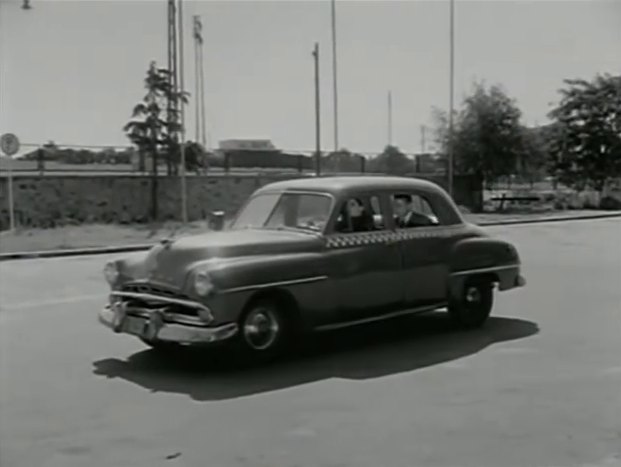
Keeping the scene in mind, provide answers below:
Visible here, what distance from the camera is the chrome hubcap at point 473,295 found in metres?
7.99

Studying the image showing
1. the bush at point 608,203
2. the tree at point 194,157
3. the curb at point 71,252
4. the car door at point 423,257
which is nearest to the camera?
the car door at point 423,257

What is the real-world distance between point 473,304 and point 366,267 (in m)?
1.51

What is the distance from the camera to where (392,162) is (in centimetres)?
3800

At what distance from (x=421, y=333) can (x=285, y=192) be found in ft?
5.53

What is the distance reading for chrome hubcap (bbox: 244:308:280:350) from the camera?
249 inches

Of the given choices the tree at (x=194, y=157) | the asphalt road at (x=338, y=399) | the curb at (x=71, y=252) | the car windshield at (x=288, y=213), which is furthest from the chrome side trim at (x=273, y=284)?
the tree at (x=194, y=157)

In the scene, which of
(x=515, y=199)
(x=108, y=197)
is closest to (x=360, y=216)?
(x=108, y=197)

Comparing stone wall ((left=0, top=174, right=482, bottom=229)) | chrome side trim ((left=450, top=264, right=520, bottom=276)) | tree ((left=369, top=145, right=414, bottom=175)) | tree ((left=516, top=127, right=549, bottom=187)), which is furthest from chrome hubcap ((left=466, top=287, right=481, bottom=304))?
tree ((left=516, top=127, right=549, bottom=187))

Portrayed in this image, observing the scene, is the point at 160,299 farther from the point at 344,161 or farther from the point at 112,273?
the point at 344,161

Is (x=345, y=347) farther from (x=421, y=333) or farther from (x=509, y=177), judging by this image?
(x=509, y=177)

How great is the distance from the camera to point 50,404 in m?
5.46

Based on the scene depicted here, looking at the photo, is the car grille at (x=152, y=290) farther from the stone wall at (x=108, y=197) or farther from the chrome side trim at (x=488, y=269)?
the stone wall at (x=108, y=197)

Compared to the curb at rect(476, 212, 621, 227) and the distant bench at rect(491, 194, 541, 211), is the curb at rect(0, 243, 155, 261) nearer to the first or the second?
the curb at rect(476, 212, 621, 227)

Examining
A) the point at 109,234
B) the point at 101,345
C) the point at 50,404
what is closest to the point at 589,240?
the point at 109,234
